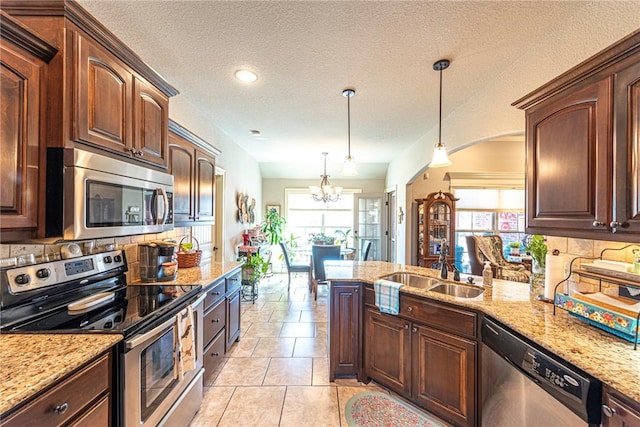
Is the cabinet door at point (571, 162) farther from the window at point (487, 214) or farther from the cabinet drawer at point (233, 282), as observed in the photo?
the window at point (487, 214)

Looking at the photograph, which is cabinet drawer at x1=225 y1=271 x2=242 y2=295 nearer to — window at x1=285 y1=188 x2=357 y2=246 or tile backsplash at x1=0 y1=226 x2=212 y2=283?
tile backsplash at x1=0 y1=226 x2=212 y2=283

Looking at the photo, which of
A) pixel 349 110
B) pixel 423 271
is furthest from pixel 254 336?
pixel 349 110

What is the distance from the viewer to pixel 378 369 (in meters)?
2.32

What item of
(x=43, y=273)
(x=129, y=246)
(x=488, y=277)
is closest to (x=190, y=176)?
(x=129, y=246)

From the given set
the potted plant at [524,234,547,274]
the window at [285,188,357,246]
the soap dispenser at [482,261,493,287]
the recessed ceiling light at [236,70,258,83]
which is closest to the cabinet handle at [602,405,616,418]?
the potted plant at [524,234,547,274]

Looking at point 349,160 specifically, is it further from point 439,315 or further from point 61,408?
point 61,408

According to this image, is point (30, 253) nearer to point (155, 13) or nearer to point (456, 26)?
point (155, 13)

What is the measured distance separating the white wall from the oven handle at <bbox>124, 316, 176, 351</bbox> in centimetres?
208

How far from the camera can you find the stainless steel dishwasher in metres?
1.07

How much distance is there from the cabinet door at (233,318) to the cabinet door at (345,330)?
109cm

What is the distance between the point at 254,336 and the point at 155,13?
10.5 feet

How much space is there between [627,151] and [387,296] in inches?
61.3

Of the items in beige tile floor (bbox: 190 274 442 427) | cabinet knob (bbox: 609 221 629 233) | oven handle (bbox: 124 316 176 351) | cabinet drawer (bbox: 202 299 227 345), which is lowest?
beige tile floor (bbox: 190 274 442 427)

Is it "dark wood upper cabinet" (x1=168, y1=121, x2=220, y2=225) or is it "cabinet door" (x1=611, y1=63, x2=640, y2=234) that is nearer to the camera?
"cabinet door" (x1=611, y1=63, x2=640, y2=234)
